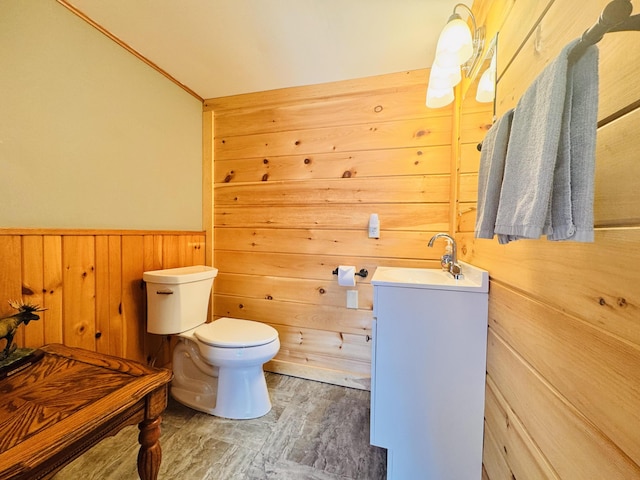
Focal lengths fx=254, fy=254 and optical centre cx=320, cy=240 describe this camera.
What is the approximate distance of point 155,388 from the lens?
2.65ft

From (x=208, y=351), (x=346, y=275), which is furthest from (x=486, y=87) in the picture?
(x=208, y=351)

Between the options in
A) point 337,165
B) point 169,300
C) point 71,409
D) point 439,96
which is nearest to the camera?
point 71,409

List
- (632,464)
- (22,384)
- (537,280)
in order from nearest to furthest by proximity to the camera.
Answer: (632,464) < (537,280) < (22,384)

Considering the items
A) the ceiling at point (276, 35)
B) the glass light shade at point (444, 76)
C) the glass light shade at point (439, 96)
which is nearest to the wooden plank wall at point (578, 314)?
the glass light shade at point (444, 76)

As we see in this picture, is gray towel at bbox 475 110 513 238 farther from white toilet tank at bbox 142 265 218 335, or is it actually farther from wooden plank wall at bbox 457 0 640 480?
white toilet tank at bbox 142 265 218 335

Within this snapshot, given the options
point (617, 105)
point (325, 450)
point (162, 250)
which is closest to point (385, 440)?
point (325, 450)

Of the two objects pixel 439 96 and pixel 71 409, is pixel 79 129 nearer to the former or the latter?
pixel 71 409

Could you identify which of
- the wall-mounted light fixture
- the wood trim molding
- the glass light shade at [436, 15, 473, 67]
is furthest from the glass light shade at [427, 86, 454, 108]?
the wood trim molding

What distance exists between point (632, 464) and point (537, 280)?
0.39 meters

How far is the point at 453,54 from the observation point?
1130mm

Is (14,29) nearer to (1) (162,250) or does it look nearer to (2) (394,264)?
(1) (162,250)

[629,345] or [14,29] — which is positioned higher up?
[14,29]

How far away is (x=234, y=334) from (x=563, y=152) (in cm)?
152

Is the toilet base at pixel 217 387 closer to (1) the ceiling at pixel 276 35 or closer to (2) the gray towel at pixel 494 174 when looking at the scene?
(2) the gray towel at pixel 494 174
